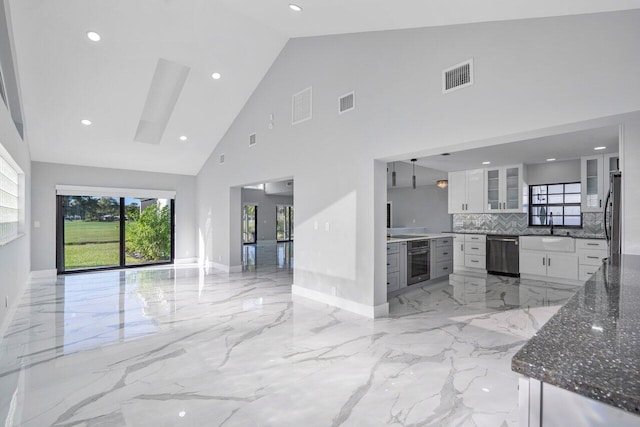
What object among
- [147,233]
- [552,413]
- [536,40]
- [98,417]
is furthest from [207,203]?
[552,413]

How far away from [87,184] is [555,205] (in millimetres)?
10547

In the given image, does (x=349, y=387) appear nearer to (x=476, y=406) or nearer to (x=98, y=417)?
(x=476, y=406)

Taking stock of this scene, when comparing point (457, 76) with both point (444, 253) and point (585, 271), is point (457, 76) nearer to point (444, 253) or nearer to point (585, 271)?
point (444, 253)

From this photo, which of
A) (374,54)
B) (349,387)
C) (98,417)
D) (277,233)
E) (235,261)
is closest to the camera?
(98,417)

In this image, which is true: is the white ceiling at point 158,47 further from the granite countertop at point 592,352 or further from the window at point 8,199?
the granite countertop at point 592,352

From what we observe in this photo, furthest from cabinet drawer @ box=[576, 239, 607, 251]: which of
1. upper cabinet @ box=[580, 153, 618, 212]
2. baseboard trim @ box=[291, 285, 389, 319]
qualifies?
baseboard trim @ box=[291, 285, 389, 319]

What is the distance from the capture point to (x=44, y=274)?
7066 millimetres

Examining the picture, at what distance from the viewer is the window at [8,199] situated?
4.00m

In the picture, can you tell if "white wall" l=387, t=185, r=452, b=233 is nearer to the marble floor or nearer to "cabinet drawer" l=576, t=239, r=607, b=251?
"cabinet drawer" l=576, t=239, r=607, b=251

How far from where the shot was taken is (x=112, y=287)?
600 centimetres

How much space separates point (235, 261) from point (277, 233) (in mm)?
8482

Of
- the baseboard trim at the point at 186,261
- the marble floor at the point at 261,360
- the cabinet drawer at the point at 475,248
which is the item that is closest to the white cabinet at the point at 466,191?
the cabinet drawer at the point at 475,248

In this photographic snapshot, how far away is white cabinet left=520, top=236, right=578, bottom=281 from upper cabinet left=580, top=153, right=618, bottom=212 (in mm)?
840

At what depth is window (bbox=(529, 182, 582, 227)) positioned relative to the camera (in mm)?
6833
